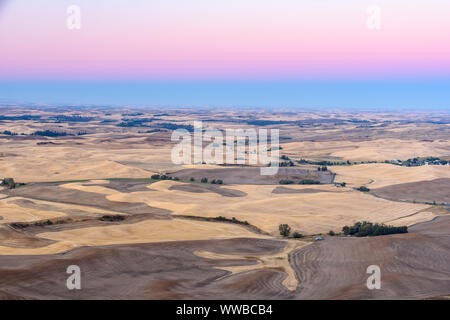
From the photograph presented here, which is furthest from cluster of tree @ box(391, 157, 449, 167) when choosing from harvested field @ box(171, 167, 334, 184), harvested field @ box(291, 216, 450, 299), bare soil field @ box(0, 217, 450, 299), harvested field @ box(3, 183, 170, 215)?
harvested field @ box(3, 183, 170, 215)

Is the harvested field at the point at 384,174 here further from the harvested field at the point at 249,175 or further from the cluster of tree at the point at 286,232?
the cluster of tree at the point at 286,232

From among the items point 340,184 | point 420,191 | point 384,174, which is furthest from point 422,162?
point 420,191

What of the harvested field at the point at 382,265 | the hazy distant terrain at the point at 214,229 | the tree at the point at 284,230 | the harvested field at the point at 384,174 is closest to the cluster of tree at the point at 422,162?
the hazy distant terrain at the point at 214,229

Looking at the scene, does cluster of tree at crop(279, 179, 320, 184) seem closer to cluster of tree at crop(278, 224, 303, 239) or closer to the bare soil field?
cluster of tree at crop(278, 224, 303, 239)

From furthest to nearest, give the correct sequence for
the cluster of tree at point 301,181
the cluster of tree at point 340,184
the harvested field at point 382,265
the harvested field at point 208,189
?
the cluster of tree at point 301,181 < the cluster of tree at point 340,184 < the harvested field at point 208,189 < the harvested field at point 382,265

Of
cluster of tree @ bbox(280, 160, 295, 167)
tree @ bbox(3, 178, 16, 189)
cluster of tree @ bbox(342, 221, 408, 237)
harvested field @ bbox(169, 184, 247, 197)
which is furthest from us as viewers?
cluster of tree @ bbox(280, 160, 295, 167)

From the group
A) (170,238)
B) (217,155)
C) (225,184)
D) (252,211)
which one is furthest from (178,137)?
(170,238)
